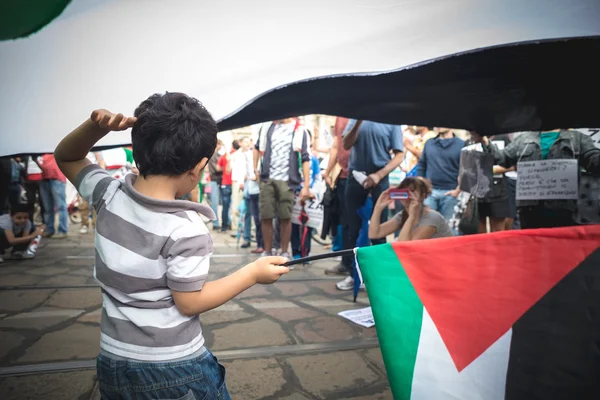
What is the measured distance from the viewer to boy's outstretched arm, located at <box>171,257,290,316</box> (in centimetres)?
100

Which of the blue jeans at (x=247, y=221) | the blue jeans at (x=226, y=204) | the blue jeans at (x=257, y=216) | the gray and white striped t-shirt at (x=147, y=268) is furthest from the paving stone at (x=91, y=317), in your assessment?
the blue jeans at (x=226, y=204)

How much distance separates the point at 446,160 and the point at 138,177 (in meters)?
4.17

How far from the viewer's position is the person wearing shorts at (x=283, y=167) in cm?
468

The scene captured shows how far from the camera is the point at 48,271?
13.8 feet

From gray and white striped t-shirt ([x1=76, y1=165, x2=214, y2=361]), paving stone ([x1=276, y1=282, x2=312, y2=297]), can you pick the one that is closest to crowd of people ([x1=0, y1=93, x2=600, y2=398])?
gray and white striped t-shirt ([x1=76, y1=165, x2=214, y2=361])

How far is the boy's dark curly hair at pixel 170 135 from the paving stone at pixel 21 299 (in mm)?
2857

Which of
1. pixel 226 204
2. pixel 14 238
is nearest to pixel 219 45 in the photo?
pixel 14 238

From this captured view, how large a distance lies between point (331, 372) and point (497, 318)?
4.11 ft

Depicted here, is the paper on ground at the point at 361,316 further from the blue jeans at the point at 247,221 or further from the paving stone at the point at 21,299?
the blue jeans at the point at 247,221

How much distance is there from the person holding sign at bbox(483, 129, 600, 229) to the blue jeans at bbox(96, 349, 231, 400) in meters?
2.96

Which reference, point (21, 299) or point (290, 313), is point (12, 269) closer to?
point (21, 299)

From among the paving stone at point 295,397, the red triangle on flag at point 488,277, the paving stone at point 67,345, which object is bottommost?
the paving stone at point 295,397

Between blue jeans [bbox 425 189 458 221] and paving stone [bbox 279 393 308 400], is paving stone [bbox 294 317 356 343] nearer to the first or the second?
paving stone [bbox 279 393 308 400]

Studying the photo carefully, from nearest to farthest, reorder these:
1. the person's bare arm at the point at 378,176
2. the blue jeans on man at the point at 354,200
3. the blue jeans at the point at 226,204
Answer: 1. the person's bare arm at the point at 378,176
2. the blue jeans on man at the point at 354,200
3. the blue jeans at the point at 226,204
